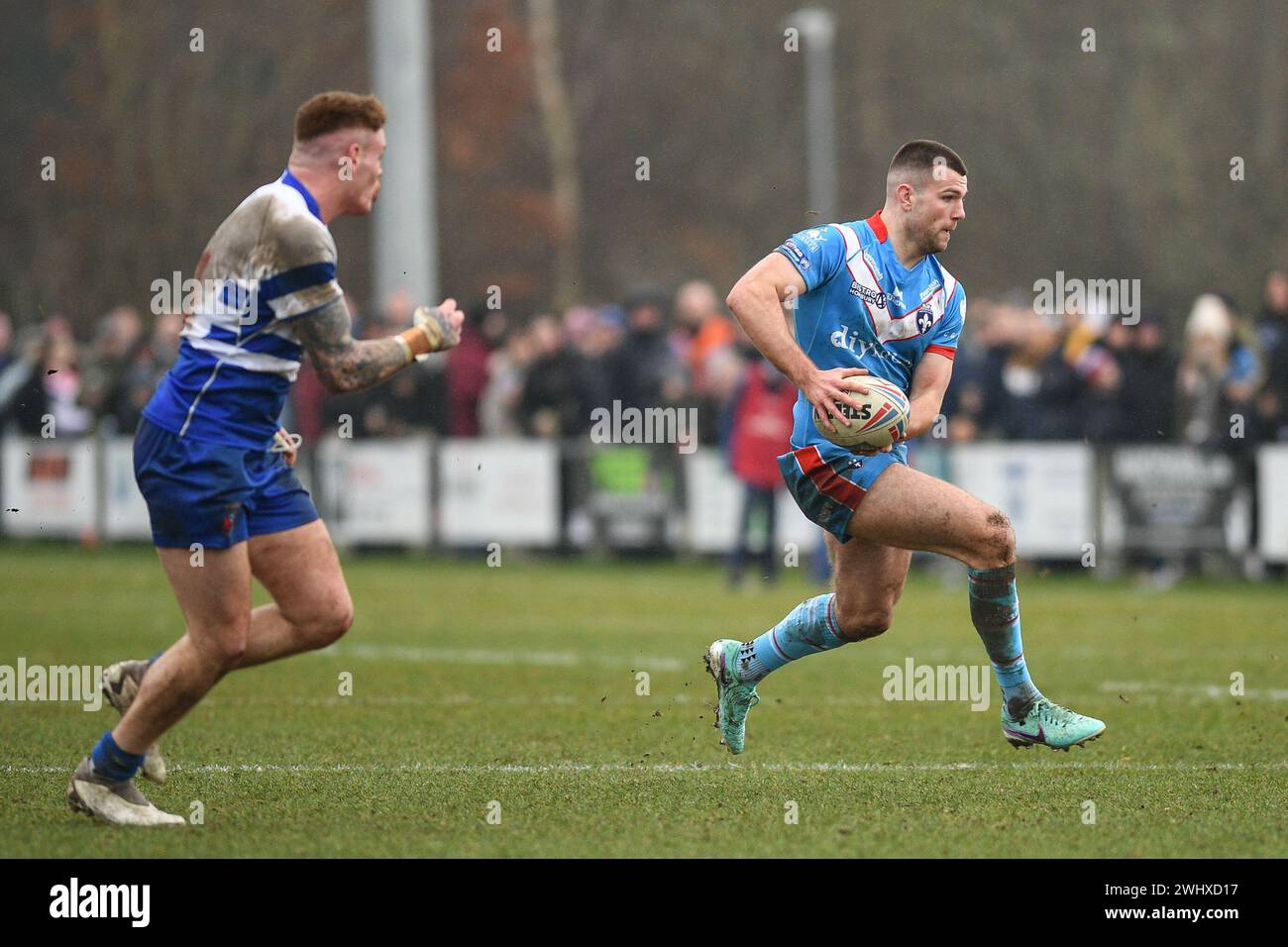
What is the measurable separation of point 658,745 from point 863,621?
4.34 feet

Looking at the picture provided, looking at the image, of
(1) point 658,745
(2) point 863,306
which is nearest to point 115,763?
(1) point 658,745

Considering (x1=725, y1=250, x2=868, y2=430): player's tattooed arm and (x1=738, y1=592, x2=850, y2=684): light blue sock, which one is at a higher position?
(x1=725, y1=250, x2=868, y2=430): player's tattooed arm

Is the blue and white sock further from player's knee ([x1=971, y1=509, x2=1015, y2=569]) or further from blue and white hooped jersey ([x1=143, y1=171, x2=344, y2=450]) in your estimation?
player's knee ([x1=971, y1=509, x2=1015, y2=569])

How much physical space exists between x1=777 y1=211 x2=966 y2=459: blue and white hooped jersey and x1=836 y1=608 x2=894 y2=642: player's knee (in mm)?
642

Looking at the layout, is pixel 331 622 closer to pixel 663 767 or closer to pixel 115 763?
pixel 115 763

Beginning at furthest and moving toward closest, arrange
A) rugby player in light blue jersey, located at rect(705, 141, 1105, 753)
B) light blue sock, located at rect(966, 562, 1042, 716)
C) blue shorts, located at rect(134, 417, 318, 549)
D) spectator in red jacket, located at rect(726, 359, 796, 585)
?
spectator in red jacket, located at rect(726, 359, 796, 585)
light blue sock, located at rect(966, 562, 1042, 716)
rugby player in light blue jersey, located at rect(705, 141, 1105, 753)
blue shorts, located at rect(134, 417, 318, 549)

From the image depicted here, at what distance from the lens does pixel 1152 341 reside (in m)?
18.5

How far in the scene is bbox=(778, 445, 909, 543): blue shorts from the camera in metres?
8.09

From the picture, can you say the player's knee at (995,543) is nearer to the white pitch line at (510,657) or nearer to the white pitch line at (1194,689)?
the white pitch line at (1194,689)

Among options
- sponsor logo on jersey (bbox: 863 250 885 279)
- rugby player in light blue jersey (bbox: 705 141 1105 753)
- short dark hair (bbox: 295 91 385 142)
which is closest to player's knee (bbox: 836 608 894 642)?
rugby player in light blue jersey (bbox: 705 141 1105 753)

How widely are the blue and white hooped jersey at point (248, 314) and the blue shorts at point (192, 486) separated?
1.9 inches

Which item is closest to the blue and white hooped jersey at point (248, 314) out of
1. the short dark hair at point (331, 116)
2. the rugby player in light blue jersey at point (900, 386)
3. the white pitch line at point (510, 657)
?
the short dark hair at point (331, 116)

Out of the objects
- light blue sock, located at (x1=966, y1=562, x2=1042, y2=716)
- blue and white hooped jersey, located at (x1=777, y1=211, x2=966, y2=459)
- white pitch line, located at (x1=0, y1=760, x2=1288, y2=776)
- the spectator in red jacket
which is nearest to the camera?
blue and white hooped jersey, located at (x1=777, y1=211, x2=966, y2=459)

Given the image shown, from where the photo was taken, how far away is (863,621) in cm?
830
